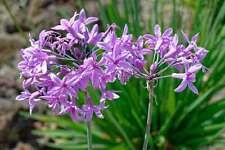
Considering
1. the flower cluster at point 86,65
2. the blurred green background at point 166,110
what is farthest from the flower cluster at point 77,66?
the blurred green background at point 166,110

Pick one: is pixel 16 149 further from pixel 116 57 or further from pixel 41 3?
pixel 116 57

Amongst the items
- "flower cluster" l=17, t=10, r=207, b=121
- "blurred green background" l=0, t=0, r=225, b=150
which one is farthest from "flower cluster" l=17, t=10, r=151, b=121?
"blurred green background" l=0, t=0, r=225, b=150

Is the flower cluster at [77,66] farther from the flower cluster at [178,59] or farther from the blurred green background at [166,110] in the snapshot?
the blurred green background at [166,110]

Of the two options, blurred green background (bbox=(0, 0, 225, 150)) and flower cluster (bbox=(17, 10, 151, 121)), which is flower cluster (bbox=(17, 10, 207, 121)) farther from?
blurred green background (bbox=(0, 0, 225, 150))

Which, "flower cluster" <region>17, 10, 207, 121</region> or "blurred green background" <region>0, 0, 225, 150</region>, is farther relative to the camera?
"blurred green background" <region>0, 0, 225, 150</region>

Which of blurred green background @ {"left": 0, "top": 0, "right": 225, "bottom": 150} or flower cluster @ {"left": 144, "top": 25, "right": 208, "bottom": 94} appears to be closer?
flower cluster @ {"left": 144, "top": 25, "right": 208, "bottom": 94}

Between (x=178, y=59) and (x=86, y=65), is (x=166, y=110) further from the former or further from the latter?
(x=86, y=65)

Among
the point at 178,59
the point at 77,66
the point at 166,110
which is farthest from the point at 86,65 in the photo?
the point at 166,110

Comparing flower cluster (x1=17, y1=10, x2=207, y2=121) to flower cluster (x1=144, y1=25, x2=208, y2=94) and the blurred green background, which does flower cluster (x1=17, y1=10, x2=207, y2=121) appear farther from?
the blurred green background
